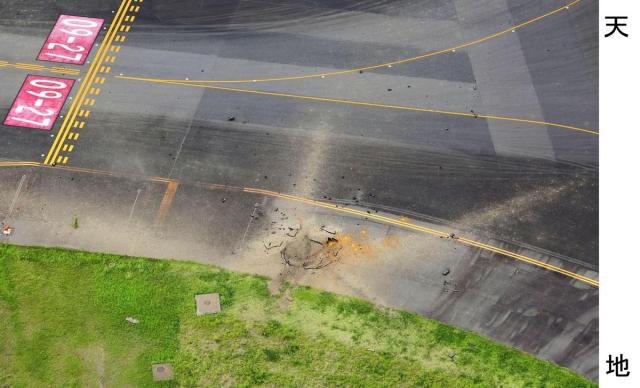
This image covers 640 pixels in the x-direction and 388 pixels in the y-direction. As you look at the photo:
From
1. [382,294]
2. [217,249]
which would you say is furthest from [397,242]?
[217,249]

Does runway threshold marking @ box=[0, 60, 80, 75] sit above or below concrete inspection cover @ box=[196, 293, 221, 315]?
above

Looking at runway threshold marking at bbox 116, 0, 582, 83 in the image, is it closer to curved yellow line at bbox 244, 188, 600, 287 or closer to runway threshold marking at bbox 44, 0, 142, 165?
runway threshold marking at bbox 44, 0, 142, 165

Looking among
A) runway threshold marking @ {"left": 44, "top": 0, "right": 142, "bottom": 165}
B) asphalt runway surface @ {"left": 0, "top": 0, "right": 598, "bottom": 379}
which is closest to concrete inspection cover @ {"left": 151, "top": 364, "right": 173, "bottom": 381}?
asphalt runway surface @ {"left": 0, "top": 0, "right": 598, "bottom": 379}

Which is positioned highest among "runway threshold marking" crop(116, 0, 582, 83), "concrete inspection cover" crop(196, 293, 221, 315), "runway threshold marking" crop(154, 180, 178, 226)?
"runway threshold marking" crop(116, 0, 582, 83)

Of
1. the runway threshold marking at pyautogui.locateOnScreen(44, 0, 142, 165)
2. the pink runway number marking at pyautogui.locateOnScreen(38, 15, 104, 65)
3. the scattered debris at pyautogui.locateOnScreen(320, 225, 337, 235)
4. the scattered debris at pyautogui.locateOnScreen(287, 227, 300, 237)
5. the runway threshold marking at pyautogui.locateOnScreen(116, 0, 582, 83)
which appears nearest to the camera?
the scattered debris at pyautogui.locateOnScreen(287, 227, 300, 237)

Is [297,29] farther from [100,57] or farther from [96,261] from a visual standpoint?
[96,261]

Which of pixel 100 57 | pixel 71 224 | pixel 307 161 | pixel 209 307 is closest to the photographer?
pixel 209 307

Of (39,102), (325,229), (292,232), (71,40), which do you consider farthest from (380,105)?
(39,102)
